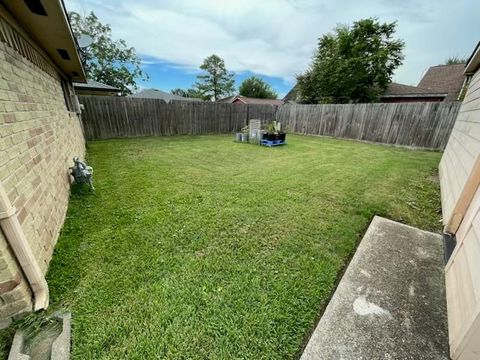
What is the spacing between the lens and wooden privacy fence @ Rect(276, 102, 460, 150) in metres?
7.32

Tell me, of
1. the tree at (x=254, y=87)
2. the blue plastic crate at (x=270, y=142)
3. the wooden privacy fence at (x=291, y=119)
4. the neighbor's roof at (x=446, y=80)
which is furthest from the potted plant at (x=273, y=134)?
the tree at (x=254, y=87)

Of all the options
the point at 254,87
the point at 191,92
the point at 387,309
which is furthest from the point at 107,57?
the point at 387,309

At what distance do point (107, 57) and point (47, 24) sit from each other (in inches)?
906

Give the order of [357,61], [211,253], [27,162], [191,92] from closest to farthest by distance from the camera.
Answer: [27,162], [211,253], [357,61], [191,92]

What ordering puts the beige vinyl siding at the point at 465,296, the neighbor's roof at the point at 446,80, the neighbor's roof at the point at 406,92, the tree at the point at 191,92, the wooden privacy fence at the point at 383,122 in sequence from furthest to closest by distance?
the tree at the point at 191,92, the neighbor's roof at the point at 446,80, the neighbor's roof at the point at 406,92, the wooden privacy fence at the point at 383,122, the beige vinyl siding at the point at 465,296

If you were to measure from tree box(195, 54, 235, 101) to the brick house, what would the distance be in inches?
1283

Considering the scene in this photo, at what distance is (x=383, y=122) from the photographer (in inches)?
338

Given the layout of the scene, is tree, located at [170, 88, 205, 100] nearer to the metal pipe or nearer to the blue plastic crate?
the blue plastic crate

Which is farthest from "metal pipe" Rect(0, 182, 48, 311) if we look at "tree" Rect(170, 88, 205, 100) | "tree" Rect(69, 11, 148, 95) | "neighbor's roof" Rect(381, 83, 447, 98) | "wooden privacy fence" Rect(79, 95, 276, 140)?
"tree" Rect(170, 88, 205, 100)

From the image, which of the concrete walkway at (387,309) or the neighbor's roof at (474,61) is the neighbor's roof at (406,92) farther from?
the concrete walkway at (387,309)

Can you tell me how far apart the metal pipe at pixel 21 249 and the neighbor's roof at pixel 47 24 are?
2187 mm

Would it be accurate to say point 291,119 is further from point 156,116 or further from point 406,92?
point 406,92

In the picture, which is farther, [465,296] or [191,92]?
[191,92]

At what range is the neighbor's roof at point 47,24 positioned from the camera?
216cm
